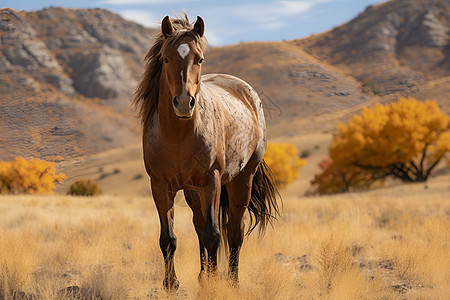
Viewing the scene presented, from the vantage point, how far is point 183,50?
136 inches

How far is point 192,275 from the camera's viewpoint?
5.23 meters

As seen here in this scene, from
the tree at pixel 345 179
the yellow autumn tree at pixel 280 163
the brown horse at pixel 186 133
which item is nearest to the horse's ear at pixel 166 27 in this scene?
the brown horse at pixel 186 133

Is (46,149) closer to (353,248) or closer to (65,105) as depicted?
(65,105)

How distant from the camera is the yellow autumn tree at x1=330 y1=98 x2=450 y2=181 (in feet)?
114

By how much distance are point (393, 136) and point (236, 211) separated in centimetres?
3308

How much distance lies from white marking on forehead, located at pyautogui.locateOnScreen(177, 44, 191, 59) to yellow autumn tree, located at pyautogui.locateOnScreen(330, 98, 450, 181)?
3388 centimetres

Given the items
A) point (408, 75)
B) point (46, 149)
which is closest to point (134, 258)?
point (46, 149)

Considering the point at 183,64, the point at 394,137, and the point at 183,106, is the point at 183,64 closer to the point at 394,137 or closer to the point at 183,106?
the point at 183,106

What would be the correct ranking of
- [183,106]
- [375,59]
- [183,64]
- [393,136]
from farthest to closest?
[393,136] < [375,59] < [183,64] < [183,106]

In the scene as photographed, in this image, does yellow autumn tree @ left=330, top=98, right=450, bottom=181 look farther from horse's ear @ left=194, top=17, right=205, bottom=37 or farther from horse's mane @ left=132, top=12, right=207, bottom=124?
horse's ear @ left=194, top=17, right=205, bottom=37

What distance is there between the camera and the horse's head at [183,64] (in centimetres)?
329

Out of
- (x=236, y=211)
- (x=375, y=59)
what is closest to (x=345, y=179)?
(x=375, y=59)

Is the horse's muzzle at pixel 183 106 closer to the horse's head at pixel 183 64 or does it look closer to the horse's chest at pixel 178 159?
the horse's head at pixel 183 64

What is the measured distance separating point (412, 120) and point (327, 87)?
30.9 metres
